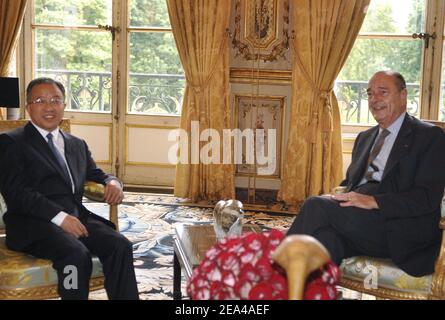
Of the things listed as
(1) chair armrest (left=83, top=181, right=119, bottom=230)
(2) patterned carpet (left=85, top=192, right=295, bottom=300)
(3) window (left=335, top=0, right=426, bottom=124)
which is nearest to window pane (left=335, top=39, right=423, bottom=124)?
(3) window (left=335, top=0, right=426, bottom=124)

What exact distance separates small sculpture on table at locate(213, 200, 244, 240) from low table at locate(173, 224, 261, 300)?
0.34 feet

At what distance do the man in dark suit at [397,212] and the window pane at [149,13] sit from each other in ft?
11.9

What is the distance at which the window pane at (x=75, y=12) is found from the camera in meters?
6.37

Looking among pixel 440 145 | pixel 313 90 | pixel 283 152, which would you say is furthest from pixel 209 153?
pixel 440 145

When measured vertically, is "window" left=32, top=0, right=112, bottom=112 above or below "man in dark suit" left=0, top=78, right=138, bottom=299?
above

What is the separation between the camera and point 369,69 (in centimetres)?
594

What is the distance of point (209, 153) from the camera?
230 inches

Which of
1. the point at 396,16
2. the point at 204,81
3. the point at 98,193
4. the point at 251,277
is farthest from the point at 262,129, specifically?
the point at 251,277

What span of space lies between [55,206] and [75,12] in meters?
4.06

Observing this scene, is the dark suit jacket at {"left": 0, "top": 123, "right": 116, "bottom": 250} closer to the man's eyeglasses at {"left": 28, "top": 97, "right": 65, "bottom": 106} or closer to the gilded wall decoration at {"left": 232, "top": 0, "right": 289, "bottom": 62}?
the man's eyeglasses at {"left": 28, "top": 97, "right": 65, "bottom": 106}

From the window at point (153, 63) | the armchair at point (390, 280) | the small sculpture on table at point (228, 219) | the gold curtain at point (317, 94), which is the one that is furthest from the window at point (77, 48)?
the armchair at point (390, 280)

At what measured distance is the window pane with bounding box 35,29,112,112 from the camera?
6422mm

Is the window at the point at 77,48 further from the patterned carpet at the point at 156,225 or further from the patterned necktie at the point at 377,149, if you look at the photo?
the patterned necktie at the point at 377,149

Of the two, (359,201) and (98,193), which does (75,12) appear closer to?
(98,193)
